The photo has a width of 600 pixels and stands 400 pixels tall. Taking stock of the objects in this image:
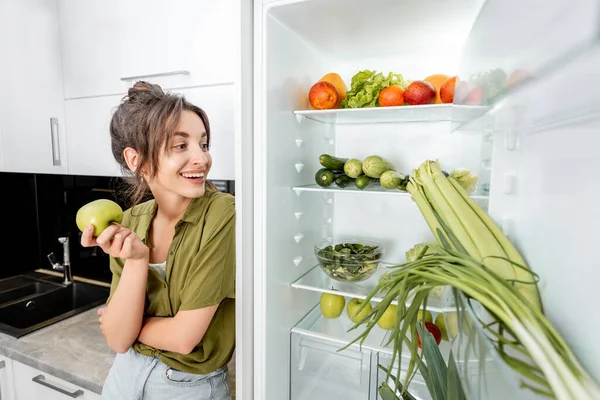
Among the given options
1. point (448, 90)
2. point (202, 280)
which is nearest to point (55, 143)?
point (202, 280)

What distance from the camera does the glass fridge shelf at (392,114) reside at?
0.87m

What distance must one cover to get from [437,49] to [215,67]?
27.6 inches

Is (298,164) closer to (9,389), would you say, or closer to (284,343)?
(284,343)

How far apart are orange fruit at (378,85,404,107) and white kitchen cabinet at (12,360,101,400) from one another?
1237mm

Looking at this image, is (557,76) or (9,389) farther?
(9,389)

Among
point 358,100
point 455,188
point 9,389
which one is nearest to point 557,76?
point 455,188

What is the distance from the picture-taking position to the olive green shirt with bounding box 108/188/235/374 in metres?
0.88

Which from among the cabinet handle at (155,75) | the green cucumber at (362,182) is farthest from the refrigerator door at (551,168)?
the cabinet handle at (155,75)

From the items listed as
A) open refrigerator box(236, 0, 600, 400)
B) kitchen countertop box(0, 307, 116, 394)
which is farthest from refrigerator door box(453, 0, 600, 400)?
kitchen countertop box(0, 307, 116, 394)

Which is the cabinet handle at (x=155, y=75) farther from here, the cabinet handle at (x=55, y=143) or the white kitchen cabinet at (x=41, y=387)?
the white kitchen cabinet at (x=41, y=387)

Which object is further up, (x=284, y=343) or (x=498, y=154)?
(x=498, y=154)

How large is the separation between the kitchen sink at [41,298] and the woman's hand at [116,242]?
3.04ft

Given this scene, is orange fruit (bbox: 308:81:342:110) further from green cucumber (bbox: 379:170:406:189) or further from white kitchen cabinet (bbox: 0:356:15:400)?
white kitchen cabinet (bbox: 0:356:15:400)

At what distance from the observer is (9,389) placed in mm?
1324
